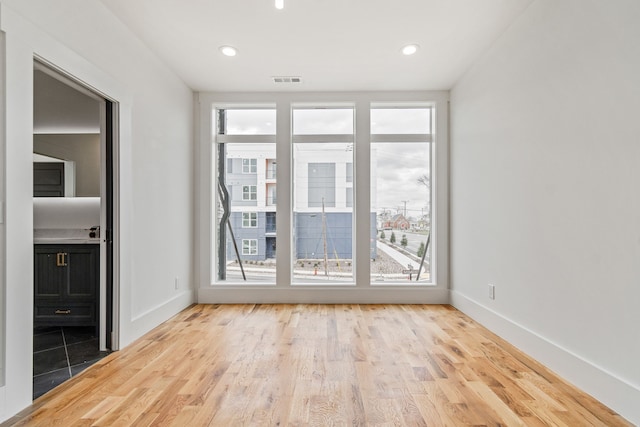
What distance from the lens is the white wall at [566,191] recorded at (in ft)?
5.86

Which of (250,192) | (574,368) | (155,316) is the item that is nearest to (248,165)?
(250,192)

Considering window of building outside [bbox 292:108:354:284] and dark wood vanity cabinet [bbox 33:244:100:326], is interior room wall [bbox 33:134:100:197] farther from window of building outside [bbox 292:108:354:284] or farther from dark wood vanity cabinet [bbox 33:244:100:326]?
window of building outside [bbox 292:108:354:284]

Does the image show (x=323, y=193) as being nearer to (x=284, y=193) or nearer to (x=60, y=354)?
(x=284, y=193)

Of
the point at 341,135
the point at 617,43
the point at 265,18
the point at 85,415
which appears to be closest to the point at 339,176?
the point at 341,135

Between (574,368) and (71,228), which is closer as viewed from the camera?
(574,368)

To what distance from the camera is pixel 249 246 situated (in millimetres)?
4375

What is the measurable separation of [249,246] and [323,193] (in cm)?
115

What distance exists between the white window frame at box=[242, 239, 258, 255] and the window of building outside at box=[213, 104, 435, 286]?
0.04 feet

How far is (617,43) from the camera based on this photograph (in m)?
1.83

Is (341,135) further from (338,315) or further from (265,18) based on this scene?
(338,315)

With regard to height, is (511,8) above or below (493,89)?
above

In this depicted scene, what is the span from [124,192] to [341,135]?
8.35 feet

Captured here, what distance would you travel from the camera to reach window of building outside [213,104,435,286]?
4355mm

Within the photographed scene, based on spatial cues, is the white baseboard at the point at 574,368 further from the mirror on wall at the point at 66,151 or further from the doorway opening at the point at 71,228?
the mirror on wall at the point at 66,151
